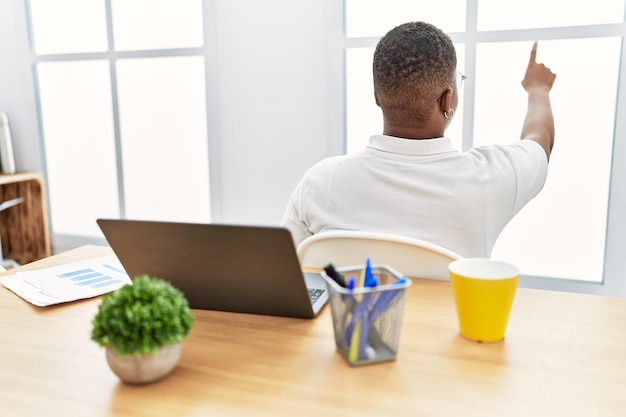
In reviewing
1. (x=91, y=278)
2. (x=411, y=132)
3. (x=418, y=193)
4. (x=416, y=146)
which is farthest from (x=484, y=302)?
(x=91, y=278)

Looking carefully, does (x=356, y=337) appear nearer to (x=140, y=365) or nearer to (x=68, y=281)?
(x=140, y=365)

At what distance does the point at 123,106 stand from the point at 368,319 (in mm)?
2659

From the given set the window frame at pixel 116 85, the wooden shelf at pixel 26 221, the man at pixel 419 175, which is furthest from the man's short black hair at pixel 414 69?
the wooden shelf at pixel 26 221

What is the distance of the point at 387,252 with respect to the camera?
1004mm

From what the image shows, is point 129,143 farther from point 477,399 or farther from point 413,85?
point 477,399

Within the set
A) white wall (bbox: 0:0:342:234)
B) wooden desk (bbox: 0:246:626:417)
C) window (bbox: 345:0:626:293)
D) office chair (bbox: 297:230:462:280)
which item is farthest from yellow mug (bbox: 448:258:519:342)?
white wall (bbox: 0:0:342:234)

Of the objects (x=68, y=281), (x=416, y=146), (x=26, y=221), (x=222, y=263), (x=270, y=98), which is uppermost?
(x=270, y=98)

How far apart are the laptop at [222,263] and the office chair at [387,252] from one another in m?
0.10

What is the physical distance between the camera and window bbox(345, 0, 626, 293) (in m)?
2.26

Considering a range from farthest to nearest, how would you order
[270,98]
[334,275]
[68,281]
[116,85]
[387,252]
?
[116,85], [270,98], [68,281], [387,252], [334,275]

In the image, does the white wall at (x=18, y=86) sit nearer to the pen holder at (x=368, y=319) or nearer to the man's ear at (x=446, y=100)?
the man's ear at (x=446, y=100)

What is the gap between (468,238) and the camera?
1236mm

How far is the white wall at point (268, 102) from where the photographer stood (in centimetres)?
257

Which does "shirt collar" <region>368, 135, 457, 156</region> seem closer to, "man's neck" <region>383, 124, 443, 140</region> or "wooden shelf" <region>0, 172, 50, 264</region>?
"man's neck" <region>383, 124, 443, 140</region>
